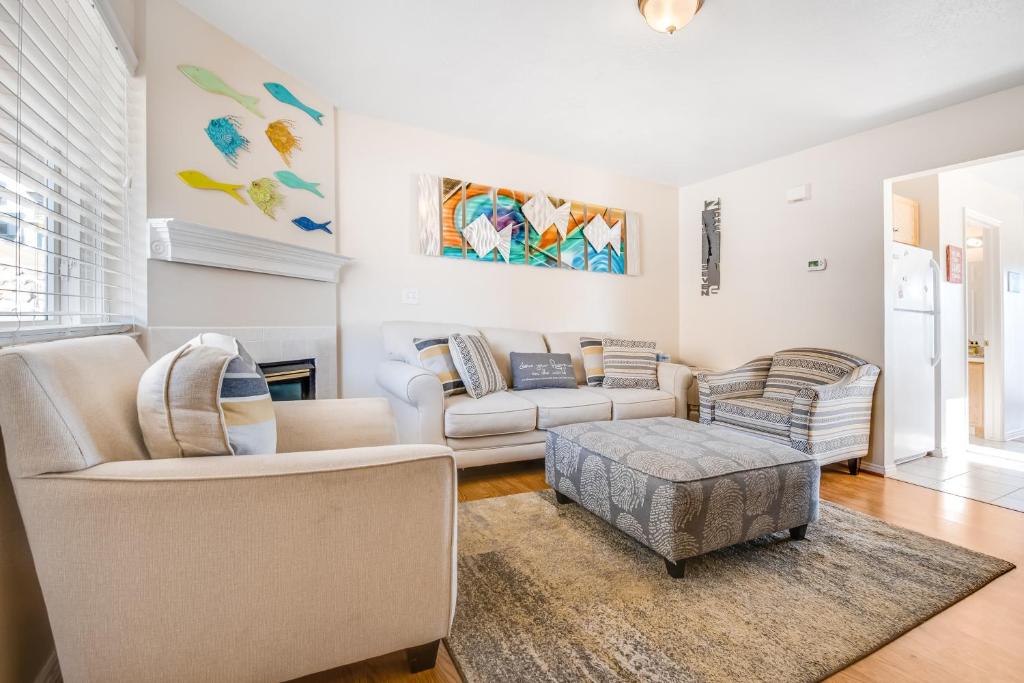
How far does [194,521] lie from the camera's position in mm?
916

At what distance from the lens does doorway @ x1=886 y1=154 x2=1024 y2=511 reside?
10.3 feet

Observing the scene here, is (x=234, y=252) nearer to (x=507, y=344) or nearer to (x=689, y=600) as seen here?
(x=507, y=344)

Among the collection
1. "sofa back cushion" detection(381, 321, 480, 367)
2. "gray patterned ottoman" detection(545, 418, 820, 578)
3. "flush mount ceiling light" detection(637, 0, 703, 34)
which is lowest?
"gray patterned ottoman" detection(545, 418, 820, 578)

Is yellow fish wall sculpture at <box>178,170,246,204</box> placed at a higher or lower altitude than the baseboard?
higher

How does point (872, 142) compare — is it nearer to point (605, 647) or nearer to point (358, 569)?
point (605, 647)

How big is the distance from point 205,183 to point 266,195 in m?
0.35

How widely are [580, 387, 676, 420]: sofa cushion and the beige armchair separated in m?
2.18

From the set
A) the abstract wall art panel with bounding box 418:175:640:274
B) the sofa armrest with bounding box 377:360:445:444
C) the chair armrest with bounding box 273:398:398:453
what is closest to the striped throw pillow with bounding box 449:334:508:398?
the sofa armrest with bounding box 377:360:445:444

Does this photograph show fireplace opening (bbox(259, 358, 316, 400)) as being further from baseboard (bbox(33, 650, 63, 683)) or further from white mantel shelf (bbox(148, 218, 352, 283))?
baseboard (bbox(33, 650, 63, 683))

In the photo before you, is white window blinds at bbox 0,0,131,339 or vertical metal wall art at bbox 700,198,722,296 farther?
vertical metal wall art at bbox 700,198,722,296

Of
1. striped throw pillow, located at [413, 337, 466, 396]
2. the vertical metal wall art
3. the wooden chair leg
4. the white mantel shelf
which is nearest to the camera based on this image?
the wooden chair leg

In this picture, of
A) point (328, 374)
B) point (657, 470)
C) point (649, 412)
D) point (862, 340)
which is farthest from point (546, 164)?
point (657, 470)

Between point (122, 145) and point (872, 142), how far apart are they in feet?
14.6

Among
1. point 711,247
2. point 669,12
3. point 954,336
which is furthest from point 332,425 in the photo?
point 954,336
